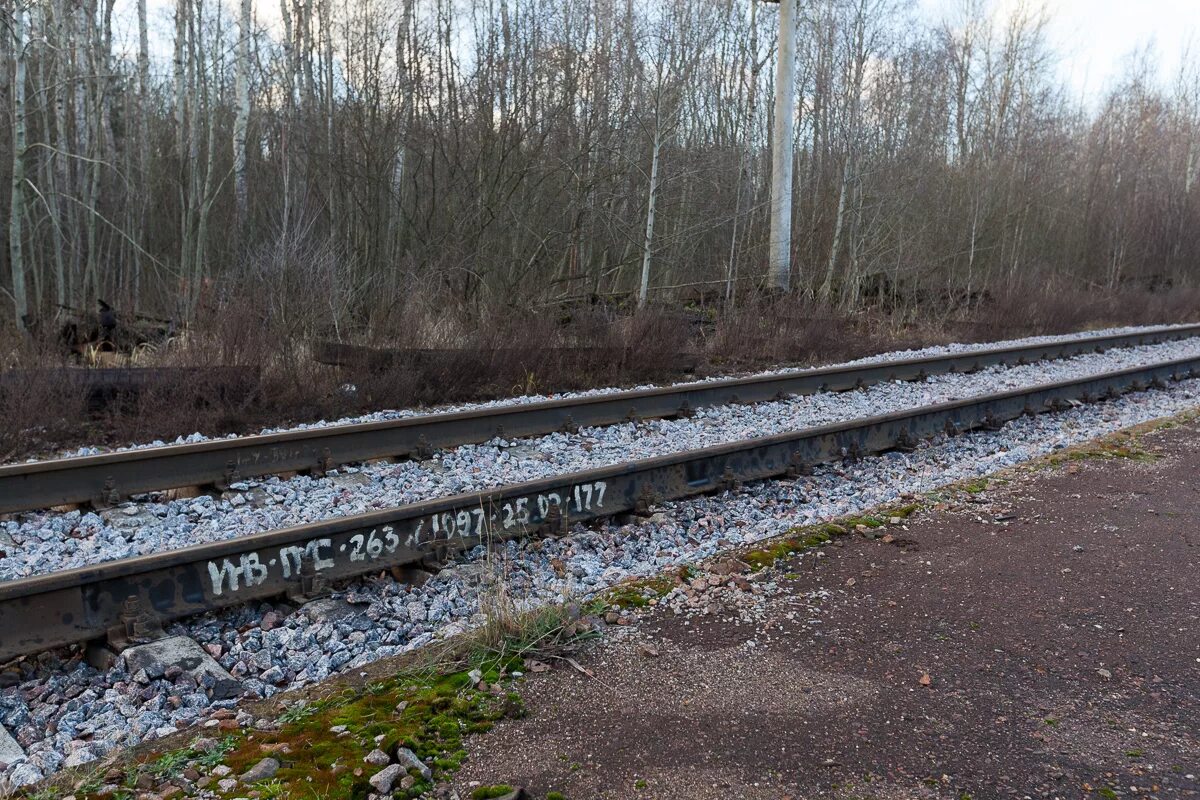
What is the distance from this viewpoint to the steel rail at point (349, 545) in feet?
13.2

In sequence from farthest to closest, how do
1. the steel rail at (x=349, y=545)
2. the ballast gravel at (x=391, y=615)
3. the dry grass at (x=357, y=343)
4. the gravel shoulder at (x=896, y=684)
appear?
the dry grass at (x=357, y=343) < the steel rail at (x=349, y=545) < the ballast gravel at (x=391, y=615) < the gravel shoulder at (x=896, y=684)

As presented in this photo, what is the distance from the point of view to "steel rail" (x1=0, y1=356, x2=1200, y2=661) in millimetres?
4023

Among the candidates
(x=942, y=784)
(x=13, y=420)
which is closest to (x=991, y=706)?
(x=942, y=784)

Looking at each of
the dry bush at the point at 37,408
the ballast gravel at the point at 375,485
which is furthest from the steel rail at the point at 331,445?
the dry bush at the point at 37,408

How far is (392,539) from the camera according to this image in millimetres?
5133

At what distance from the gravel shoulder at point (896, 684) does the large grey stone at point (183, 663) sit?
1.25m

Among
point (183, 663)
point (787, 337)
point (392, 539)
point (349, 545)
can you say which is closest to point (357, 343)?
point (392, 539)

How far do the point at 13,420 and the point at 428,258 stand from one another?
8.93 meters

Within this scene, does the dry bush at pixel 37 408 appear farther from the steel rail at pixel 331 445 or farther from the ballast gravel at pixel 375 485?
the ballast gravel at pixel 375 485

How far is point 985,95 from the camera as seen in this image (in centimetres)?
3822

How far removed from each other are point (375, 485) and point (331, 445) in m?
0.79

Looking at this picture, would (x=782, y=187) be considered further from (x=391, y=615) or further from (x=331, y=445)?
(x=391, y=615)

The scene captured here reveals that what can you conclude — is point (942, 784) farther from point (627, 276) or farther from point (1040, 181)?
point (1040, 181)

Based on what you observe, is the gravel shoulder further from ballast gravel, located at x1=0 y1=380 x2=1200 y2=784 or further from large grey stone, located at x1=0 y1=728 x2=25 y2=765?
large grey stone, located at x1=0 y1=728 x2=25 y2=765
